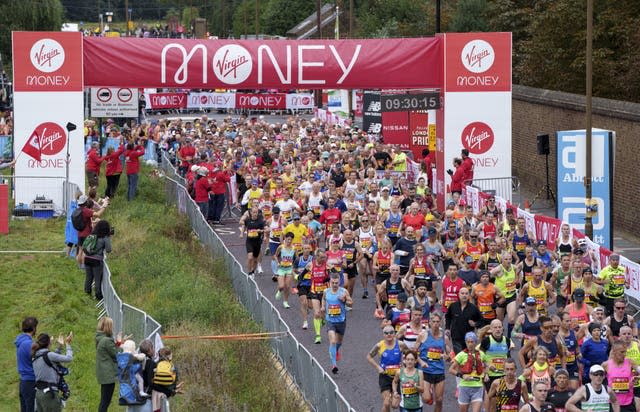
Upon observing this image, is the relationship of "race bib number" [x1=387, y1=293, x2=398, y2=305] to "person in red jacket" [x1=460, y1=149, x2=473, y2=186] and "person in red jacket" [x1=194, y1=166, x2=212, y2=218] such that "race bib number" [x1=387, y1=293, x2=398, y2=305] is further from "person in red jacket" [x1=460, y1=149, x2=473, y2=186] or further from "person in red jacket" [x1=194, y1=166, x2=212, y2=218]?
"person in red jacket" [x1=194, y1=166, x2=212, y2=218]

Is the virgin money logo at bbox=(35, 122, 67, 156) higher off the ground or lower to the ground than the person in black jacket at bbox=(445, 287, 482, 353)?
higher

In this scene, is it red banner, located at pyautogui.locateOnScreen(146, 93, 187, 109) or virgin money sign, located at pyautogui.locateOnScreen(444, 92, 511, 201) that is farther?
red banner, located at pyautogui.locateOnScreen(146, 93, 187, 109)

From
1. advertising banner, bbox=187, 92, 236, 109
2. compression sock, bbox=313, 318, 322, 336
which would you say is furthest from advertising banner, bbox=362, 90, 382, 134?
compression sock, bbox=313, 318, 322, 336

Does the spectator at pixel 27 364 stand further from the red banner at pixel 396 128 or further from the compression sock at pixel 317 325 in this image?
the red banner at pixel 396 128

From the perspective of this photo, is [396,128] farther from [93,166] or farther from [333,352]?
[333,352]

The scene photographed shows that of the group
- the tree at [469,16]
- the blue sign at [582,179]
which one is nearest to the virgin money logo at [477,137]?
the blue sign at [582,179]

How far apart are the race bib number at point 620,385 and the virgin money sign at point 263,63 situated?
16.4 meters

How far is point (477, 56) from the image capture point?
30.8 meters

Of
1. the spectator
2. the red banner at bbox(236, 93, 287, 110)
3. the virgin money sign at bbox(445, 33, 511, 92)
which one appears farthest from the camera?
the red banner at bbox(236, 93, 287, 110)

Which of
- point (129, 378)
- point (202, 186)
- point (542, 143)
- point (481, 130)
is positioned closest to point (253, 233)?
point (202, 186)

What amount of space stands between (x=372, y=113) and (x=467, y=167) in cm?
1683

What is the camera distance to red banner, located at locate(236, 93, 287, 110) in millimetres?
63522

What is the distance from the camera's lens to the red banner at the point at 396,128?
135ft

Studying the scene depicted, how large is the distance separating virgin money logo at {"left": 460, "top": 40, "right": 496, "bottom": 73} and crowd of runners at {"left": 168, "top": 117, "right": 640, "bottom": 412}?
2.29m
